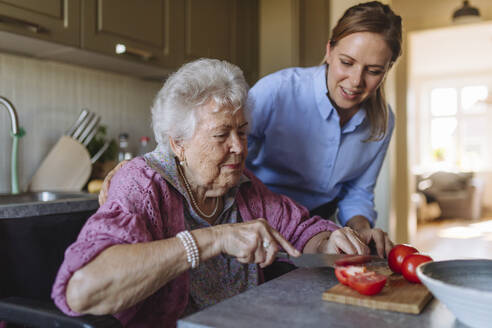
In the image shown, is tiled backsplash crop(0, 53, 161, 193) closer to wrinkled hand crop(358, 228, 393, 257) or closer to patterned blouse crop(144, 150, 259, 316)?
patterned blouse crop(144, 150, 259, 316)

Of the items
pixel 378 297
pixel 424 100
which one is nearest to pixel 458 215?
pixel 424 100

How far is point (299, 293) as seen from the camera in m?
0.88

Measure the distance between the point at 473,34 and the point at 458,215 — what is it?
3.31 meters

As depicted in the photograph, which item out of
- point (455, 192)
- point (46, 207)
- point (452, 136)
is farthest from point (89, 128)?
point (452, 136)

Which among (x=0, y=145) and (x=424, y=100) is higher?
(x=424, y=100)

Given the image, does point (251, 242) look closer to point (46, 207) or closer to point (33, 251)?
point (33, 251)

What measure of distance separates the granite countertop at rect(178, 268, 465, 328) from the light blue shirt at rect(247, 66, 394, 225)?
852mm

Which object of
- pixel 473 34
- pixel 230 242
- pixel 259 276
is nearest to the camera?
pixel 230 242

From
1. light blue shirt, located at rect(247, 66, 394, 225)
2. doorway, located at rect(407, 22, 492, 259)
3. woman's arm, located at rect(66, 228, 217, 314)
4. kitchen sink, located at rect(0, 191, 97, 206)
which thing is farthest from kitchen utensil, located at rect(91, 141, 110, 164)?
doorway, located at rect(407, 22, 492, 259)

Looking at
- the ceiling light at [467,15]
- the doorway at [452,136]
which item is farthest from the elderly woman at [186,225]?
the doorway at [452,136]

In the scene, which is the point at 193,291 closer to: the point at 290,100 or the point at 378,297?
the point at 378,297

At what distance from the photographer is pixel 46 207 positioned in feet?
5.47

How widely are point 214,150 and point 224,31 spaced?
200 centimetres

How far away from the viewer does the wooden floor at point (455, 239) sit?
5.11m
